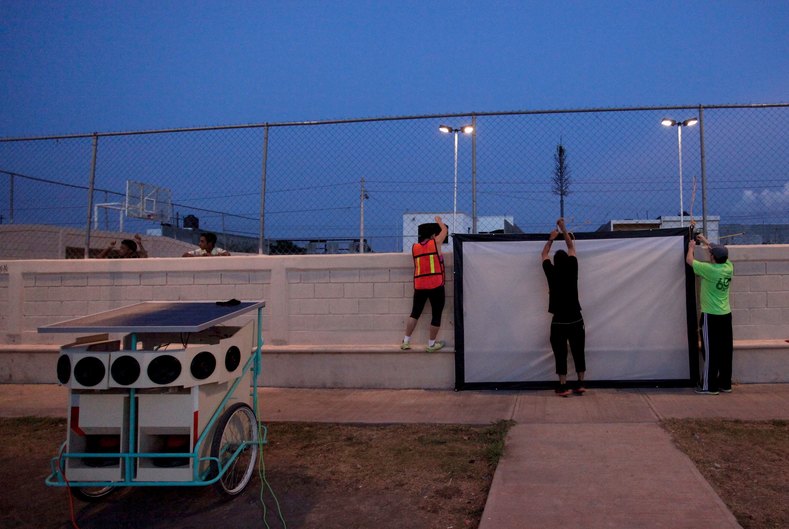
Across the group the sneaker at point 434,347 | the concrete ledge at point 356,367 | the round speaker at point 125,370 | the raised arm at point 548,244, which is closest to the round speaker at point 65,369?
the round speaker at point 125,370

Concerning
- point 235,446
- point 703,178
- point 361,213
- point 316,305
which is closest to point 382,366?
point 316,305

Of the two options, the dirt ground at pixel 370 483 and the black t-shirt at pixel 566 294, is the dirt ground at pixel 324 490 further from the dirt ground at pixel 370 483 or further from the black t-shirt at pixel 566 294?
the black t-shirt at pixel 566 294

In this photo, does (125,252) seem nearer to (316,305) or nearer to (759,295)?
(316,305)

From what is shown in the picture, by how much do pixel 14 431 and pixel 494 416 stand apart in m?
5.11

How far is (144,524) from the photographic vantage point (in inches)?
164

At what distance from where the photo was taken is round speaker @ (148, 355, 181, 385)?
13.0 feet

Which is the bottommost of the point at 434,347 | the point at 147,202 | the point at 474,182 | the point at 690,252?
the point at 434,347

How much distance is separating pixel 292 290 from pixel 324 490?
4035 mm

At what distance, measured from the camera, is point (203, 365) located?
4.11 m

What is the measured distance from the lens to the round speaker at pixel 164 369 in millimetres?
3959

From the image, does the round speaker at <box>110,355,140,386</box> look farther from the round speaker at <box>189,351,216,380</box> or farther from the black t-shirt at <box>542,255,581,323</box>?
the black t-shirt at <box>542,255,581,323</box>

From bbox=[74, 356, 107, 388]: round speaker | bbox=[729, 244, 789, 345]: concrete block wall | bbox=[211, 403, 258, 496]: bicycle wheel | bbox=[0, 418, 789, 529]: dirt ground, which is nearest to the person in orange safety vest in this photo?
bbox=[0, 418, 789, 529]: dirt ground

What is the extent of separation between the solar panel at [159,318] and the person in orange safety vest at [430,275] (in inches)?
121

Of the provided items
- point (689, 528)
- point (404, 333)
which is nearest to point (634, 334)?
point (404, 333)
